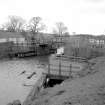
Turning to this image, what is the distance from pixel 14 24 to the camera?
2707 inches

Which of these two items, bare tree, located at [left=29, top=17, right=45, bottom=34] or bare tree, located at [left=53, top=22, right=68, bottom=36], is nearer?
bare tree, located at [left=29, top=17, right=45, bottom=34]

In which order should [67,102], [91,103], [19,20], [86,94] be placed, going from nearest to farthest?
[91,103]
[67,102]
[86,94]
[19,20]

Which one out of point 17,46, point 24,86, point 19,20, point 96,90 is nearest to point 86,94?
point 96,90

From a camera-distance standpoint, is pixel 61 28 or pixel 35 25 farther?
pixel 61 28

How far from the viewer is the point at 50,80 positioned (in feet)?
41.7

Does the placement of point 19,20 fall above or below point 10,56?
above

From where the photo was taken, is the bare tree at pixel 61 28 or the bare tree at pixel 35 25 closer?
the bare tree at pixel 35 25

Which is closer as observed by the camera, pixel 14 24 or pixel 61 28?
pixel 14 24

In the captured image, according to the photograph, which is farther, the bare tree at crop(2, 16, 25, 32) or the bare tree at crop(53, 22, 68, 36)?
the bare tree at crop(53, 22, 68, 36)

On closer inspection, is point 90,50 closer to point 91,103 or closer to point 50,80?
point 50,80

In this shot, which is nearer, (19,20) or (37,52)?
(37,52)

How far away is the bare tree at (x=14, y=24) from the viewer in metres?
67.8

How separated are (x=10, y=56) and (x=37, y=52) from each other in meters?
8.61

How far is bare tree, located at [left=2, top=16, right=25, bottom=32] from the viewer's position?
6781cm
